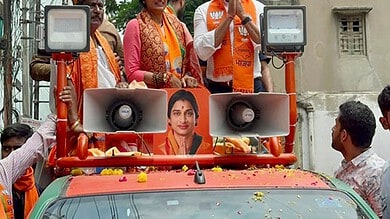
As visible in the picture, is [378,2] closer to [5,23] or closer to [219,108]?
[5,23]

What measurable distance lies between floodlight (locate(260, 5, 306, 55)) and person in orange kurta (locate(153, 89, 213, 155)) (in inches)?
22.0

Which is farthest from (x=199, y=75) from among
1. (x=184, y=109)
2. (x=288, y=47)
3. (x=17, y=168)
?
(x=17, y=168)

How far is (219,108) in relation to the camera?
373 centimetres

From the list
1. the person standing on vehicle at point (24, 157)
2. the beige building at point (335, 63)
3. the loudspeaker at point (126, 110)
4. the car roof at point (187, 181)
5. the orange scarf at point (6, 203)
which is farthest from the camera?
the beige building at point (335, 63)

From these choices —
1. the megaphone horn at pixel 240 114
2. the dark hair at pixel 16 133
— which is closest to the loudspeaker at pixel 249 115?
the megaphone horn at pixel 240 114

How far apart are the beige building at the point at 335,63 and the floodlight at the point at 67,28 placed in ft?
43.7

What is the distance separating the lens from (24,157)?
4164mm

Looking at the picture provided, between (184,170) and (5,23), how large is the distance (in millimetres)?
10031

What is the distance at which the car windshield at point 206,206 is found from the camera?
308 cm

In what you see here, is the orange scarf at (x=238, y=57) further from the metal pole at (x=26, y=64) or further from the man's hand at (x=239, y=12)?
the metal pole at (x=26, y=64)

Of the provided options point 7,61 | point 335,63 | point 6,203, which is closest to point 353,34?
point 335,63

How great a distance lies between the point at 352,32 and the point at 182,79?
44.4 ft

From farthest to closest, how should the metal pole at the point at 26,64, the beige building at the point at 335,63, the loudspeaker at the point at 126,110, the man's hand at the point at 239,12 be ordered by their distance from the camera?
the beige building at the point at 335,63 → the metal pole at the point at 26,64 → the man's hand at the point at 239,12 → the loudspeaker at the point at 126,110

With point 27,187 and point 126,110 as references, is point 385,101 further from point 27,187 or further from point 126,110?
point 27,187
